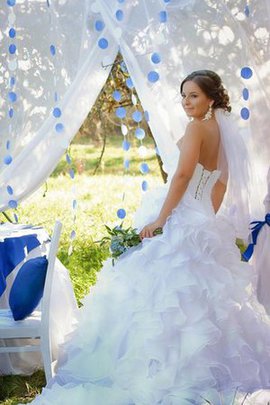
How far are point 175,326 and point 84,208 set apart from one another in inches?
183

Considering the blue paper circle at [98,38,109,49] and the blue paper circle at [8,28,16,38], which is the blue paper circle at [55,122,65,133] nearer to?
the blue paper circle at [98,38,109,49]

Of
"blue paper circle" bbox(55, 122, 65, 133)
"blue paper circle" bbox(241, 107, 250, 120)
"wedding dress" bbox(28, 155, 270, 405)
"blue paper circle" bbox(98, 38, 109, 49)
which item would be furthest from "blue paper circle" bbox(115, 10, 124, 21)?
"wedding dress" bbox(28, 155, 270, 405)

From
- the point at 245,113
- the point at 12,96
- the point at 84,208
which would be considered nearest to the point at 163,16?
the point at 245,113

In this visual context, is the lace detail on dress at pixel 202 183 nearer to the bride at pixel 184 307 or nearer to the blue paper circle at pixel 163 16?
the bride at pixel 184 307

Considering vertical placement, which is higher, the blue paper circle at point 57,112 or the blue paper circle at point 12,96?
the blue paper circle at point 12,96

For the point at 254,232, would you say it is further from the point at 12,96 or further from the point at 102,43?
the point at 12,96

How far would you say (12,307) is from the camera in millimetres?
3539

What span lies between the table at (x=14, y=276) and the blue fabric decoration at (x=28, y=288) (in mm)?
326

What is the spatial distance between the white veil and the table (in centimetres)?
87

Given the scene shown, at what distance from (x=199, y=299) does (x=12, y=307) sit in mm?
796

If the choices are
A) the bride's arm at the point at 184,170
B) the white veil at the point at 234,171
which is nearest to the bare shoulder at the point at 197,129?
the bride's arm at the point at 184,170

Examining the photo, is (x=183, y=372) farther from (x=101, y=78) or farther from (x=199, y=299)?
(x=101, y=78)

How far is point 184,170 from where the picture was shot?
3.51m

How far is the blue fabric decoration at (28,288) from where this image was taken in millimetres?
3525
